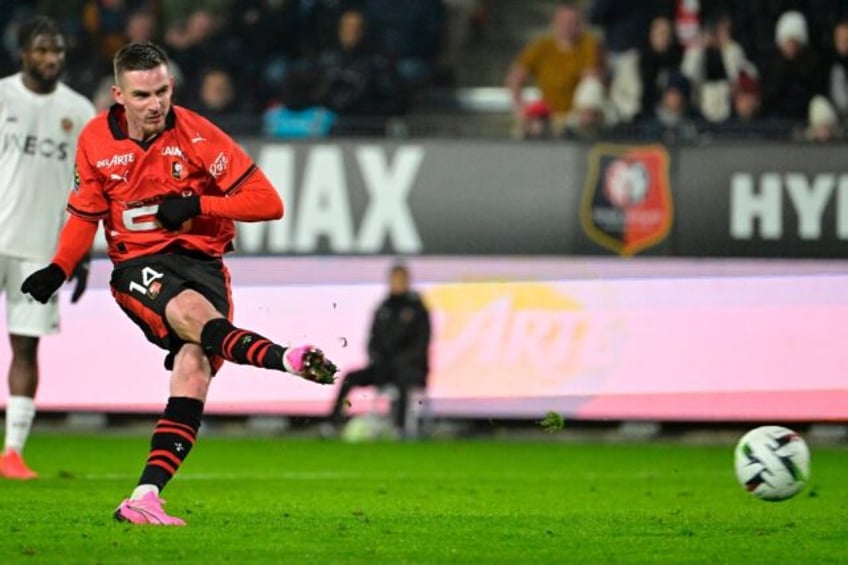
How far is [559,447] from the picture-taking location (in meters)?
17.4

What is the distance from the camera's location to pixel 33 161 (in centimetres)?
1213

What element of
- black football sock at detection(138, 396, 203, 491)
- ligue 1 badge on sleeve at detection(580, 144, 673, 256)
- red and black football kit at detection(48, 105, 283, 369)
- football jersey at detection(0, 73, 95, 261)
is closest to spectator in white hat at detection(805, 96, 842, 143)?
ligue 1 badge on sleeve at detection(580, 144, 673, 256)

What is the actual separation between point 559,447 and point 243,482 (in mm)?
5493

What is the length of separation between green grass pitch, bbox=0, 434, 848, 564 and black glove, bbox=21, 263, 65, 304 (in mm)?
1059

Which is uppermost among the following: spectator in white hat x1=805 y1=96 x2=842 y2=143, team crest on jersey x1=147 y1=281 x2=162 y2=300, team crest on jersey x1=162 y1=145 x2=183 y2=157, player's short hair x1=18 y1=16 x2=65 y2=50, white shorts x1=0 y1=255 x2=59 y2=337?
player's short hair x1=18 y1=16 x2=65 y2=50

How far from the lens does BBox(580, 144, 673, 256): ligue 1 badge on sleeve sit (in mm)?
18109

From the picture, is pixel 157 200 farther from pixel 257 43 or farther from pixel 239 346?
pixel 257 43

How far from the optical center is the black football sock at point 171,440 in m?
8.67

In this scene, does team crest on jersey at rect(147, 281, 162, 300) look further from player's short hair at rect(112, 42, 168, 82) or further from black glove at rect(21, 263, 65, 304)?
player's short hair at rect(112, 42, 168, 82)

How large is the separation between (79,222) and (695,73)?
1116 cm

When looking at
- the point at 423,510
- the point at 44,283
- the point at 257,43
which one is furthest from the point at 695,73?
the point at 44,283

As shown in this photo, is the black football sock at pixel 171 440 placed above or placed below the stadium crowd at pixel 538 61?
below

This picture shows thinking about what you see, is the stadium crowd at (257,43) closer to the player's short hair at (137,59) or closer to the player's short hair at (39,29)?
the player's short hair at (39,29)

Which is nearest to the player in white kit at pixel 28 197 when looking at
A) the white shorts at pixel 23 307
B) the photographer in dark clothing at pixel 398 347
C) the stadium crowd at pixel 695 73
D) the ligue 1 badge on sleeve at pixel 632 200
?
the white shorts at pixel 23 307
